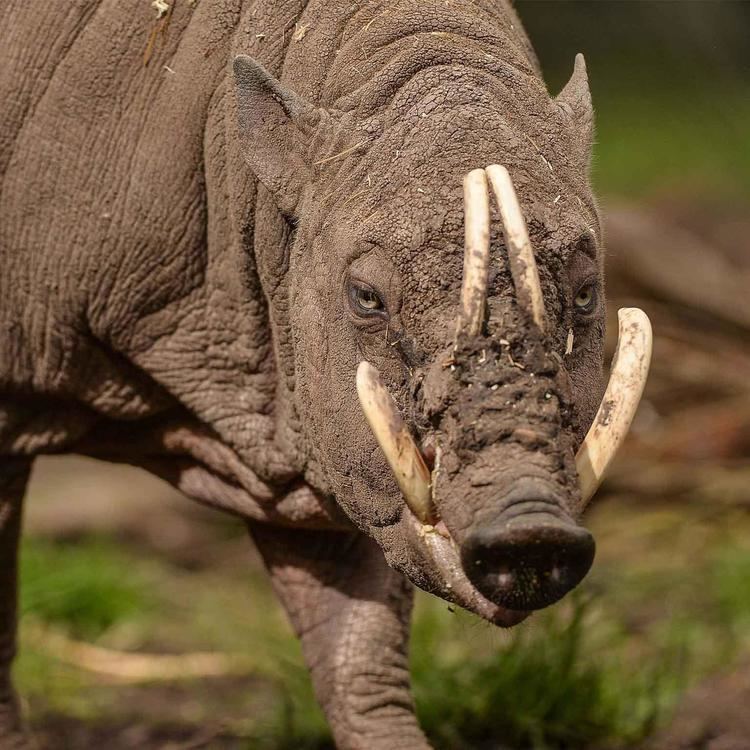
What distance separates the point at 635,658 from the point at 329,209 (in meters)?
2.70

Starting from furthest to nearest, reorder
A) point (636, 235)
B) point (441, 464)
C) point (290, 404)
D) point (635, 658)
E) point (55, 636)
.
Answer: point (636, 235)
point (55, 636)
point (635, 658)
point (290, 404)
point (441, 464)

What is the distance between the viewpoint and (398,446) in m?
2.72

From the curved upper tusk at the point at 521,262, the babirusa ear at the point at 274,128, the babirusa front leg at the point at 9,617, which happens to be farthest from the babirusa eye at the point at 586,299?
the babirusa front leg at the point at 9,617

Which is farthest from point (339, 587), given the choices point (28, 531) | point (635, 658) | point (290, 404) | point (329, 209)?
point (28, 531)

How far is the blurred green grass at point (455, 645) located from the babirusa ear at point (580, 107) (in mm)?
947

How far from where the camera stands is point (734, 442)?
22.2 ft

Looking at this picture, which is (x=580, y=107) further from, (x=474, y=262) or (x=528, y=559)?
(x=528, y=559)

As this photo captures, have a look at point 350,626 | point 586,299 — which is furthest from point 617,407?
point 350,626

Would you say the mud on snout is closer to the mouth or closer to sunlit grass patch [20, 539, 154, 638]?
the mouth

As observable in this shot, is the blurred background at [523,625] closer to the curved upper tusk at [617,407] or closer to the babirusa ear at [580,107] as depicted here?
the curved upper tusk at [617,407]

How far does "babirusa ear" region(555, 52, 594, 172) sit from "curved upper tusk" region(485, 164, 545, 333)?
0.52m

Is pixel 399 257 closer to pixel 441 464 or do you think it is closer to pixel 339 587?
pixel 441 464

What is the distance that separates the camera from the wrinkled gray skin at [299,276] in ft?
9.26

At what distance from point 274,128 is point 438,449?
0.81 meters
